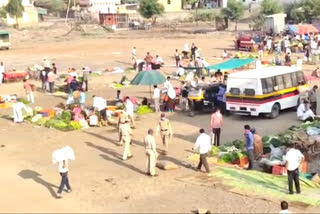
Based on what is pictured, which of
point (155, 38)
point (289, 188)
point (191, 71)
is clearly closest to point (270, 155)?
point (289, 188)

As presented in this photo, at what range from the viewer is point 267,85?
21891 millimetres

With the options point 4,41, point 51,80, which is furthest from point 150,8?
point 51,80

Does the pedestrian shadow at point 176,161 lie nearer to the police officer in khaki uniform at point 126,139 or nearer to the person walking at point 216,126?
the police officer in khaki uniform at point 126,139

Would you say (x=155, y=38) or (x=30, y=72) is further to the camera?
(x=155, y=38)

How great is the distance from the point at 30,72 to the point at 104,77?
4712mm

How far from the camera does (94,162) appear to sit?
17219 millimetres

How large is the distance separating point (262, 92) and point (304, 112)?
1709 mm

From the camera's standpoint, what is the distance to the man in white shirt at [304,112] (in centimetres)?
2089

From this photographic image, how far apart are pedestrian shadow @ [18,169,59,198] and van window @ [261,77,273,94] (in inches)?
377

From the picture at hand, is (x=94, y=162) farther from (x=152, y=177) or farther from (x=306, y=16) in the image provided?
(x=306, y=16)

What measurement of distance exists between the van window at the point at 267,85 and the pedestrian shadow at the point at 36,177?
9.58m

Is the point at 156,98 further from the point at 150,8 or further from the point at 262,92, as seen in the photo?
the point at 150,8

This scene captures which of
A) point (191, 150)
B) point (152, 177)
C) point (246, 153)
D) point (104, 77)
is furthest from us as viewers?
point (104, 77)

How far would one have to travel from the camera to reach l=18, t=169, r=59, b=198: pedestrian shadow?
14586mm
